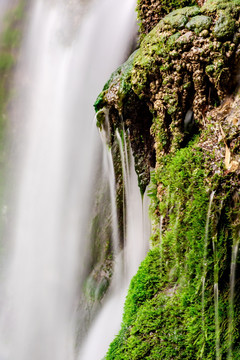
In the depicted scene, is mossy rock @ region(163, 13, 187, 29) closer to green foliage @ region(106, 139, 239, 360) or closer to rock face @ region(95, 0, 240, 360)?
rock face @ region(95, 0, 240, 360)

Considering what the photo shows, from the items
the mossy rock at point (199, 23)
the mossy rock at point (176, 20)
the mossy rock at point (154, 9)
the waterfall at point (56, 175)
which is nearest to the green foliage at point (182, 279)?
the mossy rock at point (199, 23)

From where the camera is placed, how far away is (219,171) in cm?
258

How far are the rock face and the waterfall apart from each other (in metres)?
1.61

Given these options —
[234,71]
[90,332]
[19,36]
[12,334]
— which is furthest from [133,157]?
[19,36]

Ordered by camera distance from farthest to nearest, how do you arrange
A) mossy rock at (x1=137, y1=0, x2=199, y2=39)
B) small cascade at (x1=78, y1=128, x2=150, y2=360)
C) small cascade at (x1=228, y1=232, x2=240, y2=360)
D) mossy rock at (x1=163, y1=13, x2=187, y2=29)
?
1. small cascade at (x1=78, y1=128, x2=150, y2=360)
2. mossy rock at (x1=137, y1=0, x2=199, y2=39)
3. mossy rock at (x1=163, y1=13, x2=187, y2=29)
4. small cascade at (x1=228, y1=232, x2=240, y2=360)

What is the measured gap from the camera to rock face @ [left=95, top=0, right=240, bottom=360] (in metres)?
2.48

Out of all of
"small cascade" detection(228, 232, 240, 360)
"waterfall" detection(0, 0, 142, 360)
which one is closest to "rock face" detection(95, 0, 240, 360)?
→ "small cascade" detection(228, 232, 240, 360)

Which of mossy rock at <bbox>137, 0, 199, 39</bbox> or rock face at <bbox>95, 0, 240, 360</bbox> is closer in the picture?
rock face at <bbox>95, 0, 240, 360</bbox>

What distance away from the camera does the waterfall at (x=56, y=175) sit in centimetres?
513

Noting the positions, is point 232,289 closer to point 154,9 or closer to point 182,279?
point 182,279

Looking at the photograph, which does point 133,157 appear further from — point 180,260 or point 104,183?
point 180,260

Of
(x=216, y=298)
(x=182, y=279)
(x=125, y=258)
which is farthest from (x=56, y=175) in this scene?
(x=216, y=298)

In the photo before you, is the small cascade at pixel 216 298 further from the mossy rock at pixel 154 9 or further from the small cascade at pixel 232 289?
the mossy rock at pixel 154 9

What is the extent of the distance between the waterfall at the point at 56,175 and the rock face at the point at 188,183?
5.27 feet
